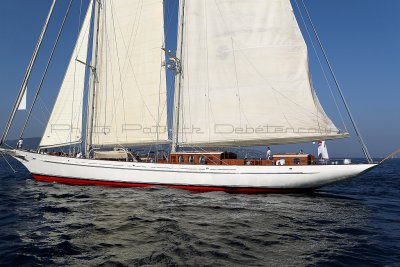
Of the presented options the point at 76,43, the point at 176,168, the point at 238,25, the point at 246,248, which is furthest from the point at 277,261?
the point at 76,43

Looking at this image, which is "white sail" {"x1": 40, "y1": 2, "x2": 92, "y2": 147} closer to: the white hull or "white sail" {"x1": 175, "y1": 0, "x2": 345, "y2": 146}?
the white hull

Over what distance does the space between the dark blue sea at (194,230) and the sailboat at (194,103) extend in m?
3.09

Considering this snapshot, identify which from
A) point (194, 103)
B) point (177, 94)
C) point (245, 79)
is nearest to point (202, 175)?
point (194, 103)

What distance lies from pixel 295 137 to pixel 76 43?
21.6 m

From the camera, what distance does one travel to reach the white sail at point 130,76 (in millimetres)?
27844

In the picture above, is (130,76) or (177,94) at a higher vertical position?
(130,76)

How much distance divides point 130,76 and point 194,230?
63.6ft

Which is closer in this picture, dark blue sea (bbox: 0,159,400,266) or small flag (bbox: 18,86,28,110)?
dark blue sea (bbox: 0,159,400,266)

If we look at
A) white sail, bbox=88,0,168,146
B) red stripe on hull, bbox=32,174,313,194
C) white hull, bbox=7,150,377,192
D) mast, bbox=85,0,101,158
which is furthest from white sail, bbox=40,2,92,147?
red stripe on hull, bbox=32,174,313,194

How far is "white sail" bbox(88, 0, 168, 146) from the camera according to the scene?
27.8 m

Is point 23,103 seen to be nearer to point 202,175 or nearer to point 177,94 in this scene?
point 177,94

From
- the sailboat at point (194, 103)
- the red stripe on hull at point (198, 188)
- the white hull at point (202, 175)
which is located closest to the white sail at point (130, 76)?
the sailboat at point (194, 103)

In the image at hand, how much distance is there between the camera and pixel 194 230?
12648 mm

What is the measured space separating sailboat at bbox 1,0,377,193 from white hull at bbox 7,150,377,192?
3.1 inches
